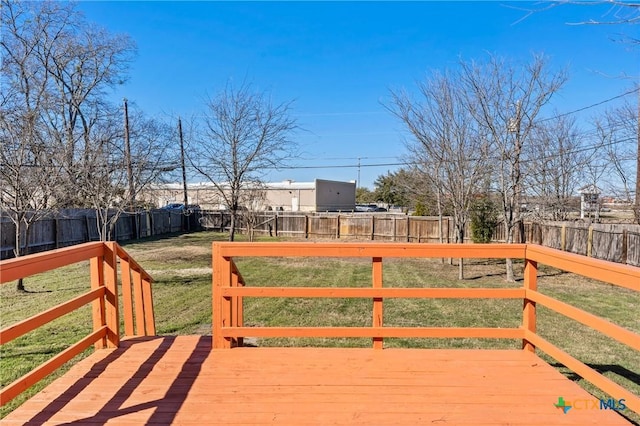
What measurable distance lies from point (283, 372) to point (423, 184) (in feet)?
33.7

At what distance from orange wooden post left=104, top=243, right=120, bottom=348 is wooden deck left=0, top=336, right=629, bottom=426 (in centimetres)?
13

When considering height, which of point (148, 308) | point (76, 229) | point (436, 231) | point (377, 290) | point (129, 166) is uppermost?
point (129, 166)

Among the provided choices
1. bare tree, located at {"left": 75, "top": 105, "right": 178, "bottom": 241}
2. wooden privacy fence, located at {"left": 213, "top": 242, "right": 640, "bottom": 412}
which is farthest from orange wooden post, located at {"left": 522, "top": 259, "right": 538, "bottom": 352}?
bare tree, located at {"left": 75, "top": 105, "right": 178, "bottom": 241}

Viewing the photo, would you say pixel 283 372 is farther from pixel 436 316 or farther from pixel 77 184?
pixel 77 184

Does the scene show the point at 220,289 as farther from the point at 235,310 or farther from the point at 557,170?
the point at 557,170

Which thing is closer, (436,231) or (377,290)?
(377,290)

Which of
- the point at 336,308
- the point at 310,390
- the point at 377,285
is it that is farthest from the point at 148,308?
the point at 336,308

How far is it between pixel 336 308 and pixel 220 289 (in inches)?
152

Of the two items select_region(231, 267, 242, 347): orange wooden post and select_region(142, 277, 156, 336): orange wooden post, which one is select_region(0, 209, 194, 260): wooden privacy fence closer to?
select_region(142, 277, 156, 336): orange wooden post

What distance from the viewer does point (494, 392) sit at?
238 cm

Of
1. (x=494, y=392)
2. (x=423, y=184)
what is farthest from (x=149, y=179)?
(x=494, y=392)

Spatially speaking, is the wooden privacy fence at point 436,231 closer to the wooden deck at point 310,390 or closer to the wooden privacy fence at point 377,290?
the wooden privacy fence at point 377,290

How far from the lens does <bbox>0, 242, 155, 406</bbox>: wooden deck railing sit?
6.56 feet

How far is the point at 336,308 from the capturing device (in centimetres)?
648
